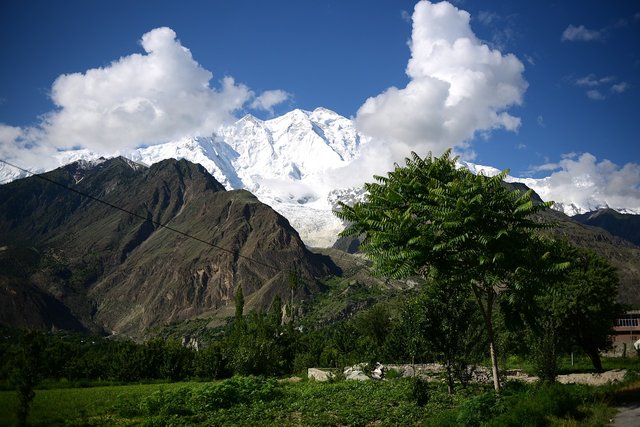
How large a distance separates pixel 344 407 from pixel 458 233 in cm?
973

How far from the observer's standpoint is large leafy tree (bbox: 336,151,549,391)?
18.3m

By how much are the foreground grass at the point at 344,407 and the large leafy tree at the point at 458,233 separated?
3.47 meters

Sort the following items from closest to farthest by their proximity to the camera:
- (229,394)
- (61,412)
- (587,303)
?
A: (61,412) → (229,394) → (587,303)

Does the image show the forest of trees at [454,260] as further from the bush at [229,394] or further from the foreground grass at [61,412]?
the bush at [229,394]

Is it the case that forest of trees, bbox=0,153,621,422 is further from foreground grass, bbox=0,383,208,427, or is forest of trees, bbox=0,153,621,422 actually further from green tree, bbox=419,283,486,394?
foreground grass, bbox=0,383,208,427

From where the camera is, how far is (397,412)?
1998 cm

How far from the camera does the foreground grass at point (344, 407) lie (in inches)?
629

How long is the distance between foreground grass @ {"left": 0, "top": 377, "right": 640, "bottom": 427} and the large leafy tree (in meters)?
3.47

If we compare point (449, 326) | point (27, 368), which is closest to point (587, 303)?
point (449, 326)

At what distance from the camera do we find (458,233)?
61.5 feet

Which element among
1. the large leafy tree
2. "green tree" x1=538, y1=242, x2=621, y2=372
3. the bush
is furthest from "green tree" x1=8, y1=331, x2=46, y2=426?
"green tree" x1=538, y1=242, x2=621, y2=372

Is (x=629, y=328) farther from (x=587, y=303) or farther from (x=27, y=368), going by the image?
(x=27, y=368)

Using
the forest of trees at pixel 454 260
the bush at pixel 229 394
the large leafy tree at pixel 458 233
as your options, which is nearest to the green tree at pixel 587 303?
the forest of trees at pixel 454 260

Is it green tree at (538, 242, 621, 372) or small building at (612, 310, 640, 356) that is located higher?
green tree at (538, 242, 621, 372)
